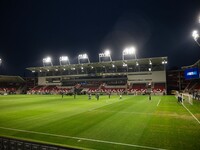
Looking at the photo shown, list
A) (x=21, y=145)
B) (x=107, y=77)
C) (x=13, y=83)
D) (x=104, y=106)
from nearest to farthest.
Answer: (x=21, y=145) < (x=104, y=106) < (x=107, y=77) < (x=13, y=83)

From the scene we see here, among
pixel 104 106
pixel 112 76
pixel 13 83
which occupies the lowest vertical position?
pixel 104 106

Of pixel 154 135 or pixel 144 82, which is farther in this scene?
pixel 144 82

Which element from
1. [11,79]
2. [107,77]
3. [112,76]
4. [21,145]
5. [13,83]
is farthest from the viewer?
[13,83]

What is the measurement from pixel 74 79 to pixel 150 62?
40.5 m

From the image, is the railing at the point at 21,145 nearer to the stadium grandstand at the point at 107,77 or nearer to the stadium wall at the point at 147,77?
→ the stadium grandstand at the point at 107,77

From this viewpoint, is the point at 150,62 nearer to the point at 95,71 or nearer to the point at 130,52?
the point at 130,52

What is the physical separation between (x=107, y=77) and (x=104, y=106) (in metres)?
57.2

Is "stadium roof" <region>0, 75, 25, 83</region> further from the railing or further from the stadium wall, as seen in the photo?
the railing

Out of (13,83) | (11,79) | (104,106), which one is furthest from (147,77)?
(13,83)

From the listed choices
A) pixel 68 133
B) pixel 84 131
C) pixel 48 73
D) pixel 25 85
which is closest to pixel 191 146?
pixel 84 131

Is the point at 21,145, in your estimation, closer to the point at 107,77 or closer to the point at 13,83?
the point at 107,77

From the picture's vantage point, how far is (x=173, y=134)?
10.9 meters

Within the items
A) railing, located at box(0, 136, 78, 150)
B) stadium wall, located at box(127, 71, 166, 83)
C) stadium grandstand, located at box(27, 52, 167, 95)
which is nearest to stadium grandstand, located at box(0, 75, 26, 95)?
stadium grandstand, located at box(27, 52, 167, 95)

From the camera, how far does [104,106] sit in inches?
1069
